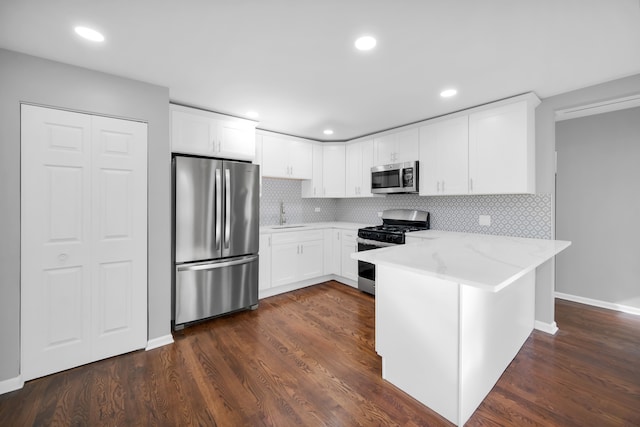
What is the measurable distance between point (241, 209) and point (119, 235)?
120cm

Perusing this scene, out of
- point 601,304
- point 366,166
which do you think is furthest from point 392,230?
point 601,304

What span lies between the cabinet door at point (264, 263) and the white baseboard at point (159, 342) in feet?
4.14

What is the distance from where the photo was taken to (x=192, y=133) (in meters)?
3.04

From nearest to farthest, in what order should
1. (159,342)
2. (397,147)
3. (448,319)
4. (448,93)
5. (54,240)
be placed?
(448,319) < (54,240) < (159,342) < (448,93) < (397,147)

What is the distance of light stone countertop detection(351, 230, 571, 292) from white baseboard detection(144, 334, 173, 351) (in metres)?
2.02

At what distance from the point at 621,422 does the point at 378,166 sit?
10.7 feet

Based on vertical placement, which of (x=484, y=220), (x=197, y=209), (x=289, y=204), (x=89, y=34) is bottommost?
(x=484, y=220)

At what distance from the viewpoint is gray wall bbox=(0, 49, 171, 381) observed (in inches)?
76.0

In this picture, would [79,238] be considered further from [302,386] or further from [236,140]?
[302,386]

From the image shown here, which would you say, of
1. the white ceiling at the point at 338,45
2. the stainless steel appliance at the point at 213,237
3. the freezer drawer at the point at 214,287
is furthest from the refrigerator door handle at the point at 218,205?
the white ceiling at the point at 338,45

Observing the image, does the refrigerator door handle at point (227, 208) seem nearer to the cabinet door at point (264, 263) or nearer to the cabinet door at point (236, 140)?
the cabinet door at point (236, 140)

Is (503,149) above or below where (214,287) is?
above

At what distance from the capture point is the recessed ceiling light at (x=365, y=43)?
1.80 meters

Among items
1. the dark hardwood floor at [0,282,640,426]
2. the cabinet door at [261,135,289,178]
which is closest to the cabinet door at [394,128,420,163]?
the cabinet door at [261,135,289,178]
